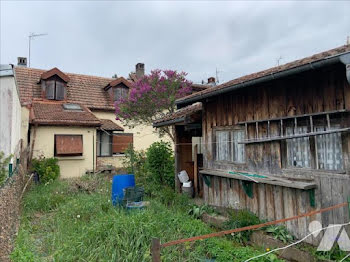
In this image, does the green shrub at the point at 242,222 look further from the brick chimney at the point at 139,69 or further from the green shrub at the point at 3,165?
the brick chimney at the point at 139,69

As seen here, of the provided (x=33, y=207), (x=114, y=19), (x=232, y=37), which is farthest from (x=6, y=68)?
(x=232, y=37)

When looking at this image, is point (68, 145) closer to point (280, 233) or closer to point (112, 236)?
point (112, 236)

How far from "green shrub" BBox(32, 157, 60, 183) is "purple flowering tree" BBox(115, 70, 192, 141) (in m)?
4.58

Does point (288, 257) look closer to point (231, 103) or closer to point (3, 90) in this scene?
point (231, 103)

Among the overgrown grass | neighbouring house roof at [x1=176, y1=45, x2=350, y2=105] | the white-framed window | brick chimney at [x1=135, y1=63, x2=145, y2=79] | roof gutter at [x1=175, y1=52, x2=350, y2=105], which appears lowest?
the overgrown grass

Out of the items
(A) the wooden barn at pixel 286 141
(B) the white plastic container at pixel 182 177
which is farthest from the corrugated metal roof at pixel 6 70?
(B) the white plastic container at pixel 182 177

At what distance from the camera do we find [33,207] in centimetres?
743

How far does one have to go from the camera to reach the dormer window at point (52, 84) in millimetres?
15266

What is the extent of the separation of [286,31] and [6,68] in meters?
12.0

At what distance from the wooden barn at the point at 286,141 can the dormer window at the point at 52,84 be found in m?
12.1

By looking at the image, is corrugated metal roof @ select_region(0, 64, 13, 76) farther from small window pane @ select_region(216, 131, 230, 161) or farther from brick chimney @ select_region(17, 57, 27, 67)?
brick chimney @ select_region(17, 57, 27, 67)

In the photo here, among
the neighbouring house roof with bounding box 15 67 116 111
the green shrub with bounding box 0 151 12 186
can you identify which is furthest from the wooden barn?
the neighbouring house roof with bounding box 15 67 116 111

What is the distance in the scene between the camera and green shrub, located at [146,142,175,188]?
8.98 metres

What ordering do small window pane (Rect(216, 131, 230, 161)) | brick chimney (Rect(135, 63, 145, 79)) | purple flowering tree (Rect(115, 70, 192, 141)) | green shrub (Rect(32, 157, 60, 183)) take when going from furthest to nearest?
brick chimney (Rect(135, 63, 145, 79))
green shrub (Rect(32, 157, 60, 183))
purple flowering tree (Rect(115, 70, 192, 141))
small window pane (Rect(216, 131, 230, 161))
